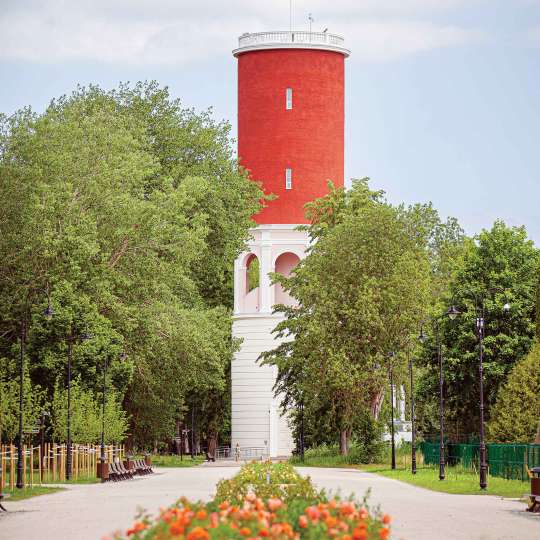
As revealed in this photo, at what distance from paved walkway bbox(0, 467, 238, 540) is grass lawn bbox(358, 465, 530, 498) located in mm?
6853

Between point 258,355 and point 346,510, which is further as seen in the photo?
point 258,355

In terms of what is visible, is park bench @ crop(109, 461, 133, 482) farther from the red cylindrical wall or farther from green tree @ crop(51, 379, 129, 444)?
the red cylindrical wall

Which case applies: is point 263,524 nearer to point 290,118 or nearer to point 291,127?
point 291,127

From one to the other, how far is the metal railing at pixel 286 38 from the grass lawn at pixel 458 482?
34.8 meters

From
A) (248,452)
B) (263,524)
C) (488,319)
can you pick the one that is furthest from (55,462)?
(263,524)

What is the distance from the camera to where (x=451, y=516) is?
2891 centimetres

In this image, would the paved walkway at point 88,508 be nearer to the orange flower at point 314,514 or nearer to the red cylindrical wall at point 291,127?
the orange flower at point 314,514

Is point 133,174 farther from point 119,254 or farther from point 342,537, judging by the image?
point 342,537

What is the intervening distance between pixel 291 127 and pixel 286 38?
5.51 m

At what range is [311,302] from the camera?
73375 millimetres

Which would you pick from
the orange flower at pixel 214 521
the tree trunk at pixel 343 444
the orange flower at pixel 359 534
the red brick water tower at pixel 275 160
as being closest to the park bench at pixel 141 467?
the tree trunk at pixel 343 444

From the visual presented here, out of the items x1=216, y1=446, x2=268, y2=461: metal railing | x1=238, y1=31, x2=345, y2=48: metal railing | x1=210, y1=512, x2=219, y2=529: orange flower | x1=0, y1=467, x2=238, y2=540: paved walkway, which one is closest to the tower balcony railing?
x1=238, y1=31, x2=345, y2=48: metal railing

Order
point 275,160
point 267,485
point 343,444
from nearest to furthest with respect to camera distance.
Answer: point 267,485 < point 343,444 < point 275,160

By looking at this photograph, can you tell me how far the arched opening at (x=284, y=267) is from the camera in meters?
90.4
